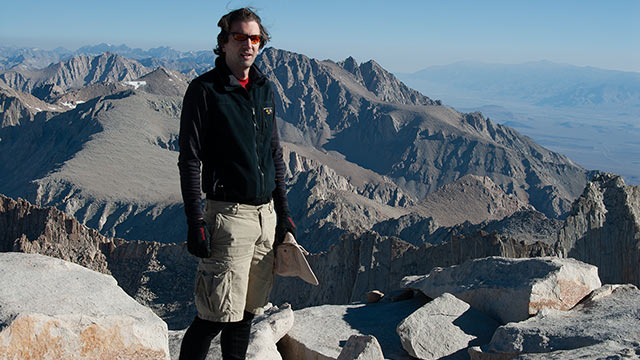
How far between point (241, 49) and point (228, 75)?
8.5 inches

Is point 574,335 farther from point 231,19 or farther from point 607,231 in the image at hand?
point 607,231

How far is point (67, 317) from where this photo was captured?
4.38 m

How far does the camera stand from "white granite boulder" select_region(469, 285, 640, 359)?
17.0ft

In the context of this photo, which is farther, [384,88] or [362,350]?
[384,88]

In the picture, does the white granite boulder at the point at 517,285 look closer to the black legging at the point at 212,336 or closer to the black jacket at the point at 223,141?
the black legging at the point at 212,336

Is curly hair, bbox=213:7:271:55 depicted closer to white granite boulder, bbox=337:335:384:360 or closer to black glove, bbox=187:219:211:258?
black glove, bbox=187:219:211:258

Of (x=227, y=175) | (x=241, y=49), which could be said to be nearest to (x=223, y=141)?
(x=227, y=175)

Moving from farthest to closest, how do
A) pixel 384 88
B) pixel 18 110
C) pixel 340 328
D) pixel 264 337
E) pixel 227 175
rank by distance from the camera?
pixel 384 88 → pixel 18 110 → pixel 340 328 → pixel 264 337 → pixel 227 175

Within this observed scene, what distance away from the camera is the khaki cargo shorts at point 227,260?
14.2 feet

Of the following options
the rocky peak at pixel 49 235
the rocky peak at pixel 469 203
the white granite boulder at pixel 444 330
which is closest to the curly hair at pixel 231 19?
the white granite boulder at pixel 444 330

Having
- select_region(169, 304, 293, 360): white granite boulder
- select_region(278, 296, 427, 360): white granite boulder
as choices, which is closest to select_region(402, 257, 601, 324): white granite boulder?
select_region(278, 296, 427, 360): white granite boulder

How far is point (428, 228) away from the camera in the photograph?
56031 millimetres

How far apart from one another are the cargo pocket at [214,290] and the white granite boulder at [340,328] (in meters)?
2.39

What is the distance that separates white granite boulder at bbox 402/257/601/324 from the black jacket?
4113 millimetres
